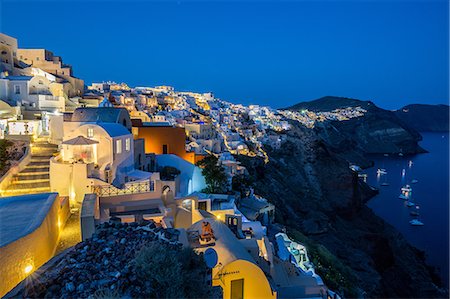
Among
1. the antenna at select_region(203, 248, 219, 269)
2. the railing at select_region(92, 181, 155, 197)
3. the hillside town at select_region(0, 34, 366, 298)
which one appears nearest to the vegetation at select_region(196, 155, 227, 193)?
the hillside town at select_region(0, 34, 366, 298)

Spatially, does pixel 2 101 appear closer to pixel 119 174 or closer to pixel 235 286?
pixel 119 174

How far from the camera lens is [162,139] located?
20.3 meters

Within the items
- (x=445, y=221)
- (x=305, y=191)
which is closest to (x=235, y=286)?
(x=305, y=191)

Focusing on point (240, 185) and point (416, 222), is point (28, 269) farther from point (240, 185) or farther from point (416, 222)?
point (416, 222)

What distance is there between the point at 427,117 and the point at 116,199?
698ft

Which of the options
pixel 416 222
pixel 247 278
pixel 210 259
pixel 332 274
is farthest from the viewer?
pixel 416 222

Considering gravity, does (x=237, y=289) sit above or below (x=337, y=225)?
above

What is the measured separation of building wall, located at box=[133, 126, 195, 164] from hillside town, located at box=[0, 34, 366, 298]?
6cm

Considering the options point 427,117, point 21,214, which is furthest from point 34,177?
point 427,117

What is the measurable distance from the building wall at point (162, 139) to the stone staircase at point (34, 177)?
17.4ft

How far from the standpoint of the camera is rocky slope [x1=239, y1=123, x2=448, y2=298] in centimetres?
2191

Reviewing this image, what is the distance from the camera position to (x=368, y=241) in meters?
30.0

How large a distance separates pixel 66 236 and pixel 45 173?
5.63 m

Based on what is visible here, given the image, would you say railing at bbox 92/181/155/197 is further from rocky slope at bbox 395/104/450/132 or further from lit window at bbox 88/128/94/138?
rocky slope at bbox 395/104/450/132
